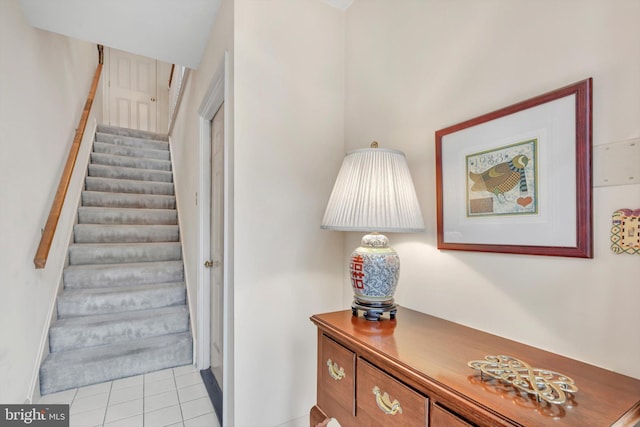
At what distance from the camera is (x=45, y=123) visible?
2.21 m

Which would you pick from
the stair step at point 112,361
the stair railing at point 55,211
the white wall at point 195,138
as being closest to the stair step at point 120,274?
the white wall at point 195,138

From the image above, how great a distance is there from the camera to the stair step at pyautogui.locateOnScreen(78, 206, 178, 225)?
3363 millimetres

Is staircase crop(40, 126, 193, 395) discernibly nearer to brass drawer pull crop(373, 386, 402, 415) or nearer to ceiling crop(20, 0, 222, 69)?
ceiling crop(20, 0, 222, 69)

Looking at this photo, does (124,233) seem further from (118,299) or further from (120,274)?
(118,299)

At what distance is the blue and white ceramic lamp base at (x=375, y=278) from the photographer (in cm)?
110

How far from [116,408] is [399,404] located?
1.99 meters

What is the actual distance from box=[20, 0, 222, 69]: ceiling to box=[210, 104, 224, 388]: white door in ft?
1.72

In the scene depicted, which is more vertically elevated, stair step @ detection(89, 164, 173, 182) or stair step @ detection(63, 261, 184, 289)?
stair step @ detection(89, 164, 173, 182)

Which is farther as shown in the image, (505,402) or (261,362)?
(261,362)

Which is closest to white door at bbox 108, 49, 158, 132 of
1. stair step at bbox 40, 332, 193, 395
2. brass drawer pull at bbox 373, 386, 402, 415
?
stair step at bbox 40, 332, 193, 395

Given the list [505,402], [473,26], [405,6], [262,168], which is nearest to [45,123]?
[262,168]

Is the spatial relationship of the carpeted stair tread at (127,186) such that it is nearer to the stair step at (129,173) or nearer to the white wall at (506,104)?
the stair step at (129,173)

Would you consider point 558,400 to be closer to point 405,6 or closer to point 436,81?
point 436,81

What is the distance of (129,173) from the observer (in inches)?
159
